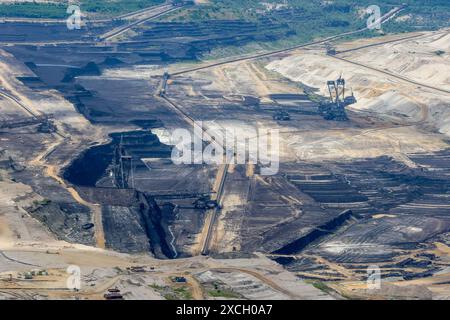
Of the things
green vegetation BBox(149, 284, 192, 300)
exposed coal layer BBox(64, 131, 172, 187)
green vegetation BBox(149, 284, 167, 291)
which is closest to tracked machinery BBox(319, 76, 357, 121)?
exposed coal layer BBox(64, 131, 172, 187)

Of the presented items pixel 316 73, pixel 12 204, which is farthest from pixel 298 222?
pixel 316 73

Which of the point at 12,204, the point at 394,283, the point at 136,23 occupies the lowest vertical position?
the point at 394,283

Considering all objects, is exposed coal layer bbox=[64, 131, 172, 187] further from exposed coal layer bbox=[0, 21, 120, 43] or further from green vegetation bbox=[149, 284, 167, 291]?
exposed coal layer bbox=[0, 21, 120, 43]

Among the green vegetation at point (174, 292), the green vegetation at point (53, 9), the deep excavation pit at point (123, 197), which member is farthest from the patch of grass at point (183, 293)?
the green vegetation at point (53, 9)

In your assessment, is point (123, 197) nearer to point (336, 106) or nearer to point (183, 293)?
point (183, 293)

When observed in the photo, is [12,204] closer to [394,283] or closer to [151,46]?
[394,283]

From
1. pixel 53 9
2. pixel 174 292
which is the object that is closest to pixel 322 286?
pixel 174 292

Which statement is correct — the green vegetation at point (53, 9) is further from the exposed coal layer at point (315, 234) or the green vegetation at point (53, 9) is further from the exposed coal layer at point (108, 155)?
the exposed coal layer at point (315, 234)

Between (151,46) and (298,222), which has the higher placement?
(151,46)

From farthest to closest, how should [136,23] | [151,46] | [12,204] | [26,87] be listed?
[136,23]
[151,46]
[26,87]
[12,204]
